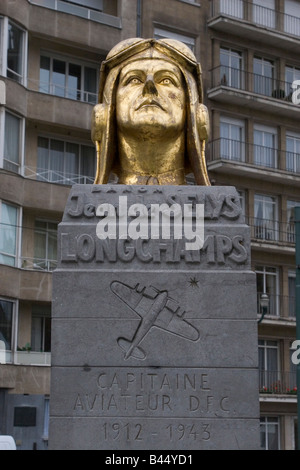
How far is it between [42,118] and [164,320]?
28.1 meters

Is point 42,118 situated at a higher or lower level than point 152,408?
higher

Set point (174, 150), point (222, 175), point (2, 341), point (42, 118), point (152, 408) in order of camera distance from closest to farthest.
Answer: point (152, 408), point (174, 150), point (2, 341), point (42, 118), point (222, 175)

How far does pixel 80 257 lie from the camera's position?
9.31m

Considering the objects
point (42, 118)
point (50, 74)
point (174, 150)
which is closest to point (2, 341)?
point (42, 118)

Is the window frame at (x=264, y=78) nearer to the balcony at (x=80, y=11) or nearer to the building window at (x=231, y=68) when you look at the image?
the building window at (x=231, y=68)

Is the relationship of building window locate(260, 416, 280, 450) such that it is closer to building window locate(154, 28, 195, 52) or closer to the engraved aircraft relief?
building window locate(154, 28, 195, 52)

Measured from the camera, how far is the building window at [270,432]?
4172 centimetres

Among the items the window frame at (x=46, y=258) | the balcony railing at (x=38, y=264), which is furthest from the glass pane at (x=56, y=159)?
the balcony railing at (x=38, y=264)

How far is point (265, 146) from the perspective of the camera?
45.2 m

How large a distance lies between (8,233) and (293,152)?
16950 millimetres

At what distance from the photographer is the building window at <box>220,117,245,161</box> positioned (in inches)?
1727

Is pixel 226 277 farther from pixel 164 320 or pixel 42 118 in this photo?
pixel 42 118

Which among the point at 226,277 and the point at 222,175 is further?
the point at 222,175

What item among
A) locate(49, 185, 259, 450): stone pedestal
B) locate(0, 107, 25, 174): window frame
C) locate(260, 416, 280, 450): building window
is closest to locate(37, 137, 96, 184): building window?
locate(0, 107, 25, 174): window frame
